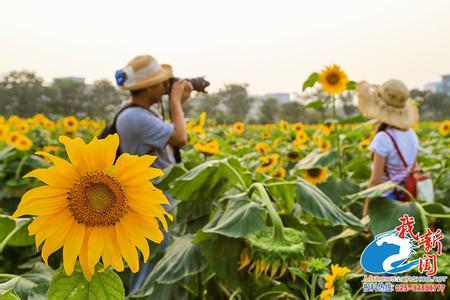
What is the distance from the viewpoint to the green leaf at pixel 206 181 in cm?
152

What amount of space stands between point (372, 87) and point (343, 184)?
1.65 feet

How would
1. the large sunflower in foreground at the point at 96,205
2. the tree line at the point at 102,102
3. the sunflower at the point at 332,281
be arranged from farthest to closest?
the tree line at the point at 102,102
the sunflower at the point at 332,281
the large sunflower in foreground at the point at 96,205

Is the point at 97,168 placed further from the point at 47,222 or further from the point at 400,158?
the point at 400,158

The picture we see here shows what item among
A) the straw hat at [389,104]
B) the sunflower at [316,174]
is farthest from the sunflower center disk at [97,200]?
the sunflower at [316,174]

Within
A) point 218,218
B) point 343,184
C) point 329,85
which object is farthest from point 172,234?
point 329,85

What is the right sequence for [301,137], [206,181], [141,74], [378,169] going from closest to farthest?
[206,181] < [141,74] < [378,169] < [301,137]

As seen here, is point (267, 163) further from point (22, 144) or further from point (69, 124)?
point (69, 124)

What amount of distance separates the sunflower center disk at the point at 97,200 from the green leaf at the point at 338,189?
1.90m

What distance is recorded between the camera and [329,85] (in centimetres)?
313

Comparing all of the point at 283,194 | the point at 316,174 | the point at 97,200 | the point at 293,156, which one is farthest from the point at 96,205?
the point at 293,156

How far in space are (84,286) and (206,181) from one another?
871mm

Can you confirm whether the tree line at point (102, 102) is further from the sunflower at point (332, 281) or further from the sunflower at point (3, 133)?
the sunflower at point (332, 281)

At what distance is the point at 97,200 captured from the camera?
2.41 feet

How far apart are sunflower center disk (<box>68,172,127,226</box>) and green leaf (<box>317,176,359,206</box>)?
74.9 inches
